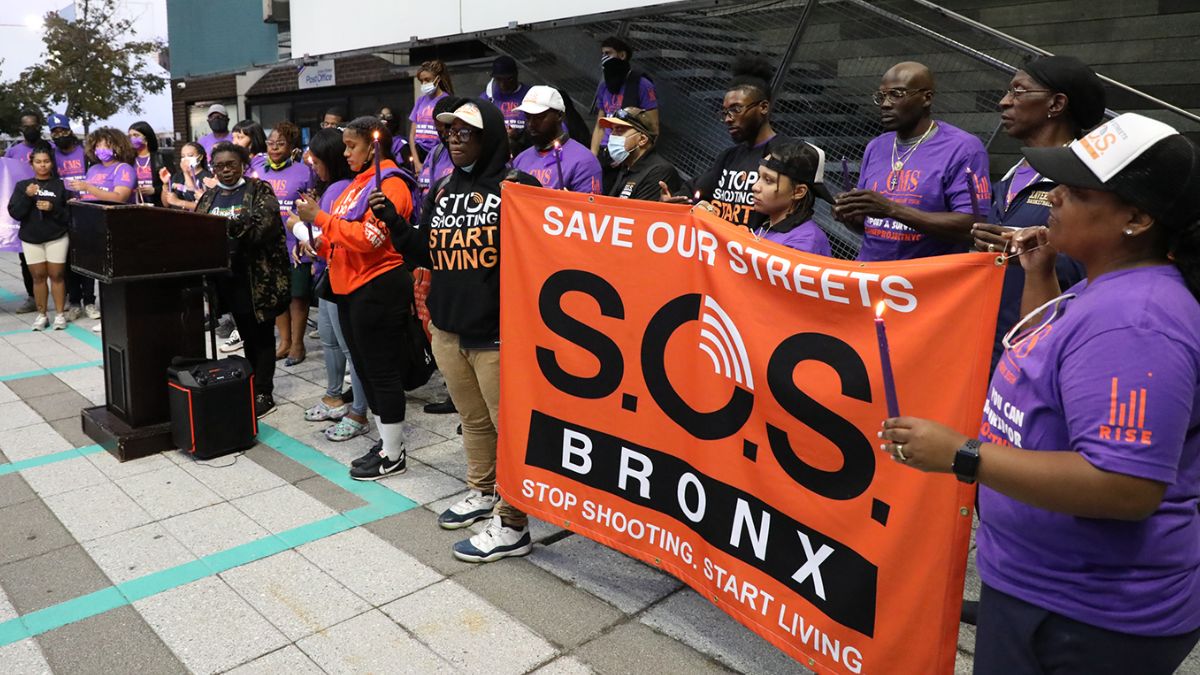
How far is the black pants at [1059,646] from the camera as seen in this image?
64.0 inches

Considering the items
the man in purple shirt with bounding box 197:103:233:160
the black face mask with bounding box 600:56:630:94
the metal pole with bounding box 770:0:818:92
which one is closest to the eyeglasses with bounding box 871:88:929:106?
the metal pole with bounding box 770:0:818:92

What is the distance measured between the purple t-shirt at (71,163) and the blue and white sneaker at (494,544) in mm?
8670

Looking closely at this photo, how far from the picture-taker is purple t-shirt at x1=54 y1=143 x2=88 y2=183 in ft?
32.4

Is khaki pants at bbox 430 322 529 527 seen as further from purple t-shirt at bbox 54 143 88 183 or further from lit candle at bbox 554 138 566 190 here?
purple t-shirt at bbox 54 143 88 183

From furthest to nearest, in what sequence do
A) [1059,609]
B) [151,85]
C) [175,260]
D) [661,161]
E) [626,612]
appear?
[151,85], [175,260], [661,161], [626,612], [1059,609]

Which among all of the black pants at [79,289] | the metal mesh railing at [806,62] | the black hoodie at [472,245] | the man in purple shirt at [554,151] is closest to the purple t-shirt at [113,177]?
the black pants at [79,289]

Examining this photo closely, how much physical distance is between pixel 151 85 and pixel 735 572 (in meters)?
31.5

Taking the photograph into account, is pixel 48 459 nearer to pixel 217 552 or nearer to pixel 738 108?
pixel 217 552

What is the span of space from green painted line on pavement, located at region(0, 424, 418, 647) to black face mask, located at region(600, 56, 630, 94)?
3.58 metres

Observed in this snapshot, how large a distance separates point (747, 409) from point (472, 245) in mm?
1616

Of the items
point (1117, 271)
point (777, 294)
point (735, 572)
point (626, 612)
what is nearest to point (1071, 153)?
point (1117, 271)

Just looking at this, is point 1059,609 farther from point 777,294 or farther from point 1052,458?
point 777,294

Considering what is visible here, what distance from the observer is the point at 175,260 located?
A: 5.27 meters

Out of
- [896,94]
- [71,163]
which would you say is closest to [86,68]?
[71,163]
